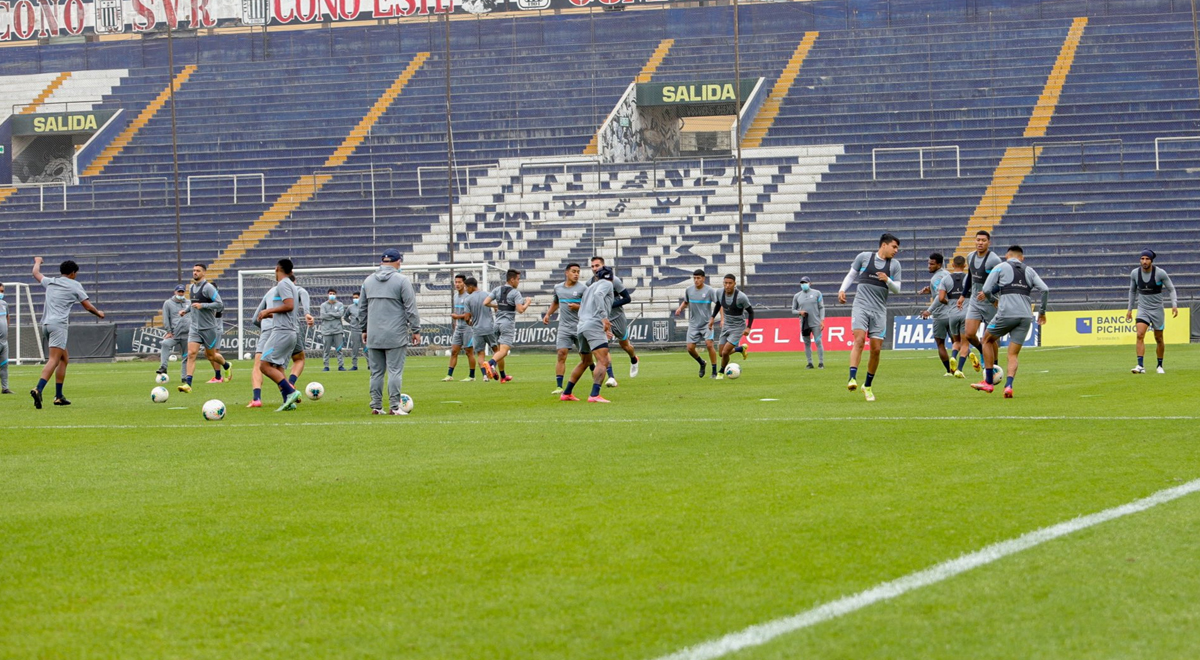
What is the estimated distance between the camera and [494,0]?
190ft

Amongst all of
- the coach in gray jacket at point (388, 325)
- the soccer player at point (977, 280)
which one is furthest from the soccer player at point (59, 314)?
the soccer player at point (977, 280)

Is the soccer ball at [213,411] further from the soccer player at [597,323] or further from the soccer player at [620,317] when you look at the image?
the soccer player at [620,317]

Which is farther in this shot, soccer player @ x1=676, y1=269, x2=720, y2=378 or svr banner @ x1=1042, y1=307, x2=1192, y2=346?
svr banner @ x1=1042, y1=307, x2=1192, y2=346

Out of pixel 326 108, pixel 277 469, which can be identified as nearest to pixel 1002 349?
pixel 277 469

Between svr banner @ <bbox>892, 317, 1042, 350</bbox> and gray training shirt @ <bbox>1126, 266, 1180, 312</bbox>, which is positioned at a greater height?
gray training shirt @ <bbox>1126, 266, 1180, 312</bbox>

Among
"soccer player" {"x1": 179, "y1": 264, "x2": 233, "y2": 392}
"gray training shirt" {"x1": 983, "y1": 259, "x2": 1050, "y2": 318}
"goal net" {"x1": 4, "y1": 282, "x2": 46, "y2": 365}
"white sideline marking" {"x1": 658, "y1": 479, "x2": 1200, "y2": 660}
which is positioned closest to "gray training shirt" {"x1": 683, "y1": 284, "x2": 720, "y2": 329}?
"soccer player" {"x1": 179, "y1": 264, "x2": 233, "y2": 392}

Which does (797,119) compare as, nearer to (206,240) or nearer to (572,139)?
(572,139)

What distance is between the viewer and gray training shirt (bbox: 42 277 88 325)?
62.5 feet

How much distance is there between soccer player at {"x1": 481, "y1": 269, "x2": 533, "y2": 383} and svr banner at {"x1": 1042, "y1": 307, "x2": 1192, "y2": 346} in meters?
17.5

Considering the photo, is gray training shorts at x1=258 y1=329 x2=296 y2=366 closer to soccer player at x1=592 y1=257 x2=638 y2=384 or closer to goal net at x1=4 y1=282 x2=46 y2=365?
soccer player at x1=592 y1=257 x2=638 y2=384

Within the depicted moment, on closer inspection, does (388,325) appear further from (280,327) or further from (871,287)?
(871,287)

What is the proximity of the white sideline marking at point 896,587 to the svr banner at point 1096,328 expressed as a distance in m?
30.6

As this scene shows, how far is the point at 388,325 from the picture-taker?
15727 mm

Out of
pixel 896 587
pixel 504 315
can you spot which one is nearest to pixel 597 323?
pixel 504 315
